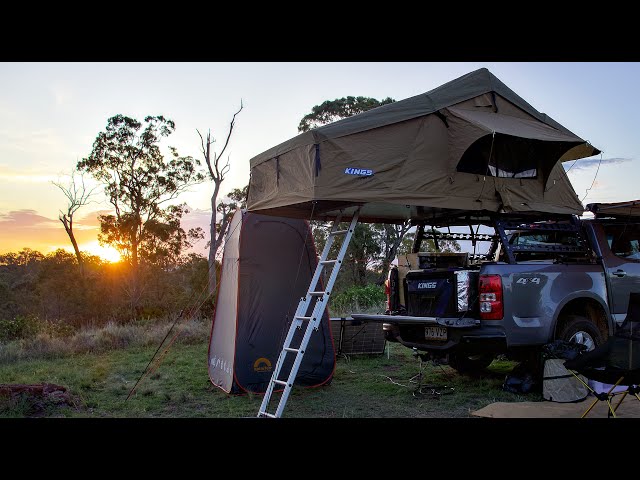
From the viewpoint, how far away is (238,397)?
7184mm

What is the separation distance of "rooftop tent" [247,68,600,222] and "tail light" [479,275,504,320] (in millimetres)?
825

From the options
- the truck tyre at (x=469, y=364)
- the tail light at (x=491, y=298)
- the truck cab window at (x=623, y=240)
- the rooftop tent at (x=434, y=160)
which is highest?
the rooftop tent at (x=434, y=160)

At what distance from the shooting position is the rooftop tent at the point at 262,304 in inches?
292

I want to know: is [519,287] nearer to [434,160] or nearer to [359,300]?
[434,160]

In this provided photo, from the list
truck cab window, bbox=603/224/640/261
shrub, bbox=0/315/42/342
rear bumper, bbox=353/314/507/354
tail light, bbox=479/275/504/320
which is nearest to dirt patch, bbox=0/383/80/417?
rear bumper, bbox=353/314/507/354

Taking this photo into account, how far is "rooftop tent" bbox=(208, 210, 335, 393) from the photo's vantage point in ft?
24.3

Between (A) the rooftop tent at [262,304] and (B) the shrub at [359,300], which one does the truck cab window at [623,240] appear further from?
(B) the shrub at [359,300]

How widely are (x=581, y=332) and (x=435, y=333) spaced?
1.61m

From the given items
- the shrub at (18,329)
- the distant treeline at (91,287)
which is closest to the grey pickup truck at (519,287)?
the shrub at (18,329)

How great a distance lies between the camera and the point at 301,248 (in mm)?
7996

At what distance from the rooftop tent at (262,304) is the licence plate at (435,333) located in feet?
5.35
